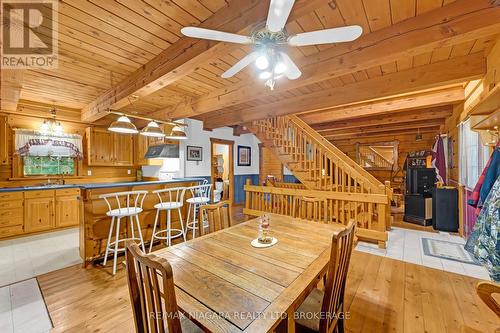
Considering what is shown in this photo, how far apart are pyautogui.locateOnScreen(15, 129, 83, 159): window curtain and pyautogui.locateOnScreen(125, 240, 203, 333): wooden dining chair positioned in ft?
16.6

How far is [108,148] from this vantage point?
5.16 metres

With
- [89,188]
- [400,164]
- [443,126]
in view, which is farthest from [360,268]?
[400,164]

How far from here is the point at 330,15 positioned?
1.77 m

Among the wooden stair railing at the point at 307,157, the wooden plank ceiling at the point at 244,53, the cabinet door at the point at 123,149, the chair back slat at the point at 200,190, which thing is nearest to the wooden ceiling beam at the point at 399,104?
the wooden plank ceiling at the point at 244,53

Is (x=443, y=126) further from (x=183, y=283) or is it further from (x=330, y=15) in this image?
(x=183, y=283)

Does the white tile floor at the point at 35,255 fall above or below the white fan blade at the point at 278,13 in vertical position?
below

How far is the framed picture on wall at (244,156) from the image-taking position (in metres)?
7.17

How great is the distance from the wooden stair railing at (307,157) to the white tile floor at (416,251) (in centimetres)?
101

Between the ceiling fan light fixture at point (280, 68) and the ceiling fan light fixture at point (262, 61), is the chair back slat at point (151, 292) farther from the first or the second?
the ceiling fan light fixture at point (280, 68)

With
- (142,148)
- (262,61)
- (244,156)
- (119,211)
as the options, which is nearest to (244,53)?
(262,61)

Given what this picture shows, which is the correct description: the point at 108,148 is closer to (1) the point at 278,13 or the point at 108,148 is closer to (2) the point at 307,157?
(2) the point at 307,157

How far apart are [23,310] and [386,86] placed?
4890 mm

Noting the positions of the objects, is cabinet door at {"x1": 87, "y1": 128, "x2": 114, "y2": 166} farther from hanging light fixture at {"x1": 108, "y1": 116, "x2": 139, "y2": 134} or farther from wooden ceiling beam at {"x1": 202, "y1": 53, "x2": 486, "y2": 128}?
wooden ceiling beam at {"x1": 202, "y1": 53, "x2": 486, "y2": 128}

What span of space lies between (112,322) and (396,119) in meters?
6.26
